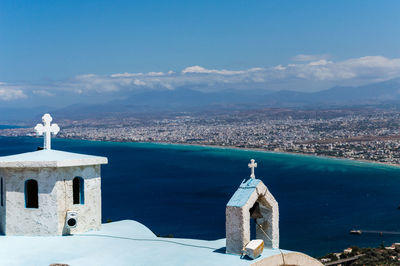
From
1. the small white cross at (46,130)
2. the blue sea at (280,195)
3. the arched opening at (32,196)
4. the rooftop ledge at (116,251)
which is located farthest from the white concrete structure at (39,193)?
the blue sea at (280,195)

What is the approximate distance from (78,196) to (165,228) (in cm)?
3836

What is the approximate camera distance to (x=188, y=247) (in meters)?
8.05

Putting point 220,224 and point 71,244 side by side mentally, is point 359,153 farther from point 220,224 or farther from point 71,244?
point 71,244

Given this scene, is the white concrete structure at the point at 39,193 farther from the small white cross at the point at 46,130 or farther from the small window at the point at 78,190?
the small white cross at the point at 46,130

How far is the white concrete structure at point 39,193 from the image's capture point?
8977 mm

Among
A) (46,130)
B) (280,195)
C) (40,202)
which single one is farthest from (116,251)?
(280,195)

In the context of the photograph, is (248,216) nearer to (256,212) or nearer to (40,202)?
(256,212)

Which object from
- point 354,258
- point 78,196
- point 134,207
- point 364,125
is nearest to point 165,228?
point 134,207

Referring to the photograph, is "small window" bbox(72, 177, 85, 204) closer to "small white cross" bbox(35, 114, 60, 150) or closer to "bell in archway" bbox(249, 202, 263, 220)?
"small white cross" bbox(35, 114, 60, 150)

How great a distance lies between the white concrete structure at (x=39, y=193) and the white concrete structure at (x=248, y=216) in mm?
3166

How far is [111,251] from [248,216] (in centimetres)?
229

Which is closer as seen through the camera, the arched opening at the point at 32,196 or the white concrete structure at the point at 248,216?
the white concrete structure at the point at 248,216

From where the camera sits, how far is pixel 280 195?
210ft

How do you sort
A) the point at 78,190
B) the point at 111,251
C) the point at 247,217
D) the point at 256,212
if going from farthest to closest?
the point at 78,190, the point at 256,212, the point at 111,251, the point at 247,217
